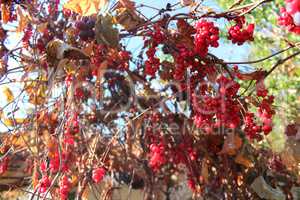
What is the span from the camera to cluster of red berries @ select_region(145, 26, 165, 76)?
1402 mm

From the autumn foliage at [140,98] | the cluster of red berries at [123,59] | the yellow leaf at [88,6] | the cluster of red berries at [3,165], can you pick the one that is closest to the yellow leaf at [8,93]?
the autumn foliage at [140,98]

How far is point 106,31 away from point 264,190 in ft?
3.40

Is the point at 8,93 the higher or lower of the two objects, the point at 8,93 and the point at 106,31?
the lower

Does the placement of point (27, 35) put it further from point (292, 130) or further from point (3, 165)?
point (292, 130)

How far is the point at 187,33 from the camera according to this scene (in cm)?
138

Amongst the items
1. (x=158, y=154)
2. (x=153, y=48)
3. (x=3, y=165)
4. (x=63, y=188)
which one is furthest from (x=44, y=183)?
(x=153, y=48)

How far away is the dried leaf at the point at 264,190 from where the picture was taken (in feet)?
6.20

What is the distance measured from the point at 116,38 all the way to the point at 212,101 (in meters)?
0.36

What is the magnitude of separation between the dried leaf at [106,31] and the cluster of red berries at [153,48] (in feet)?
0.51

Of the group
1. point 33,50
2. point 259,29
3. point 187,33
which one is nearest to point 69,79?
point 33,50

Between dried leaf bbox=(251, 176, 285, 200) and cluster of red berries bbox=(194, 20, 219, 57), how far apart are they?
2.70 feet

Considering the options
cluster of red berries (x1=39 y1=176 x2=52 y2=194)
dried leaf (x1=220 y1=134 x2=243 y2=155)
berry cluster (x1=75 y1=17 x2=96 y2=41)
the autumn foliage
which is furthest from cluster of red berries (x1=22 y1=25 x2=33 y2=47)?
dried leaf (x1=220 y1=134 x2=243 y2=155)

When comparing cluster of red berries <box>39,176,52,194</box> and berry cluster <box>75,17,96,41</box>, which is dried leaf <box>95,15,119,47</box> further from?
cluster of red berries <box>39,176,52,194</box>

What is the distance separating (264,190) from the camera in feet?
6.22
